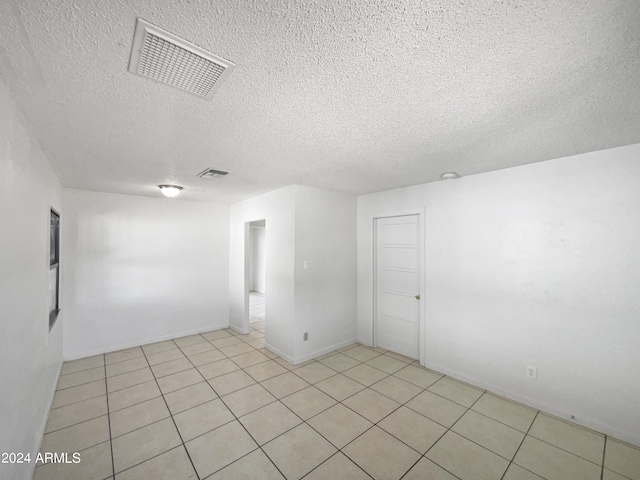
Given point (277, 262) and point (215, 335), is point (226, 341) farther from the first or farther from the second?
point (277, 262)

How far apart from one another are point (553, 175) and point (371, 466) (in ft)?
9.93

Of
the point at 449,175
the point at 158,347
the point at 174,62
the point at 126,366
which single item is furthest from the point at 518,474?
the point at 158,347

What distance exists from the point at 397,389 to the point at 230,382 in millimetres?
1926

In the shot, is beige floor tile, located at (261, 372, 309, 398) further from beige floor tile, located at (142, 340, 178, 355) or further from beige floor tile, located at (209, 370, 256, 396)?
beige floor tile, located at (142, 340, 178, 355)

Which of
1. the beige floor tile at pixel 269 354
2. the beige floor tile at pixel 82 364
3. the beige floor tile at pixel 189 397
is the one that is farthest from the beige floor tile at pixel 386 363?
the beige floor tile at pixel 82 364

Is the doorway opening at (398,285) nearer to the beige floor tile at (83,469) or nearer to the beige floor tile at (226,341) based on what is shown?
the beige floor tile at (226,341)

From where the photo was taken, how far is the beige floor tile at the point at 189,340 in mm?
4312

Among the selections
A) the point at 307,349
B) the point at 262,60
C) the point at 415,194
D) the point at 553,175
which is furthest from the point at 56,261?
the point at 553,175

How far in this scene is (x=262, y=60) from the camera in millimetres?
1199

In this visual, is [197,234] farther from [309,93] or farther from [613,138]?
[613,138]

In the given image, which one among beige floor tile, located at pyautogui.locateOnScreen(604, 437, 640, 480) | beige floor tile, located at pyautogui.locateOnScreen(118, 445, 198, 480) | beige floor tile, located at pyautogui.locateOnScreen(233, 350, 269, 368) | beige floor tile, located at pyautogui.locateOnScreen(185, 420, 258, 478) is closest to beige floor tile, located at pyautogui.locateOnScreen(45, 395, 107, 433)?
beige floor tile, located at pyautogui.locateOnScreen(118, 445, 198, 480)

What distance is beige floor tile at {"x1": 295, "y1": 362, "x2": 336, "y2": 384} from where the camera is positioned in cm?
320

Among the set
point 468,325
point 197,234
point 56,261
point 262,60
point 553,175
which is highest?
point 262,60

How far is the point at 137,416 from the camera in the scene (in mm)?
2492
